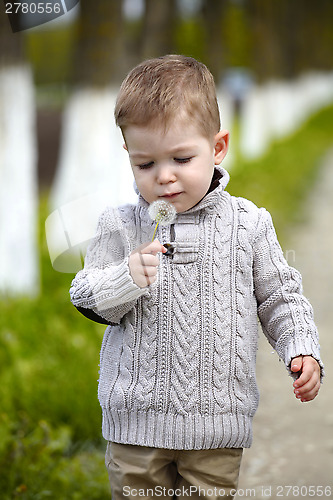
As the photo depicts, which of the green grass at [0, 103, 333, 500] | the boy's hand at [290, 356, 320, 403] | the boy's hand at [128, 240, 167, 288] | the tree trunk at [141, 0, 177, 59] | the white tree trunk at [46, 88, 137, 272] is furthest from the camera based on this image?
the tree trunk at [141, 0, 177, 59]

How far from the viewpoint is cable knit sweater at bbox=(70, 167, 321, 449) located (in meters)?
2.22

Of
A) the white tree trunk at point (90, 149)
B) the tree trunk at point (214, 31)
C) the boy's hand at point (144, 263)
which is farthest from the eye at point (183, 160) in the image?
the tree trunk at point (214, 31)

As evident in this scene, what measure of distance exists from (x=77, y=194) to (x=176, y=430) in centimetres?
620

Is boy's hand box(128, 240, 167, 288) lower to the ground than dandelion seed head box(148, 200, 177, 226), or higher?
lower

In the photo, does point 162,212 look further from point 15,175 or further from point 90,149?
point 90,149

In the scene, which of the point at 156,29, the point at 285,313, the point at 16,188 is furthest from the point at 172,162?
the point at 156,29

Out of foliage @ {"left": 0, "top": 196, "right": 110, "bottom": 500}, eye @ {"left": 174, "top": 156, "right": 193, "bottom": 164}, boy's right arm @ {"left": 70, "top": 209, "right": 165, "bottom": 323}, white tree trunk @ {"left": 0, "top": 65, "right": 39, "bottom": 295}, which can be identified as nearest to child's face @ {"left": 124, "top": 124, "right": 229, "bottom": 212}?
eye @ {"left": 174, "top": 156, "right": 193, "bottom": 164}

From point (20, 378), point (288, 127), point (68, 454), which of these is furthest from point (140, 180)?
point (288, 127)

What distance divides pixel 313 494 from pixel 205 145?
196 cm

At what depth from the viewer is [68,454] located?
3.73m

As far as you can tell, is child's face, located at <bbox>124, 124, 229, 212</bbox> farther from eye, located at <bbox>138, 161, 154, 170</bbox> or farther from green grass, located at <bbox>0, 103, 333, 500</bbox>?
green grass, located at <bbox>0, 103, 333, 500</bbox>

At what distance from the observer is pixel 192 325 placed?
222cm

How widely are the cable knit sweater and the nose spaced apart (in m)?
0.14


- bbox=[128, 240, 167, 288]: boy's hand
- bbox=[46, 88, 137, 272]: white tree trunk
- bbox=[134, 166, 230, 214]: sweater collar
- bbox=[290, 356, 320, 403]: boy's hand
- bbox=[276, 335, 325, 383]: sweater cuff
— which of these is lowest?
bbox=[290, 356, 320, 403]: boy's hand
